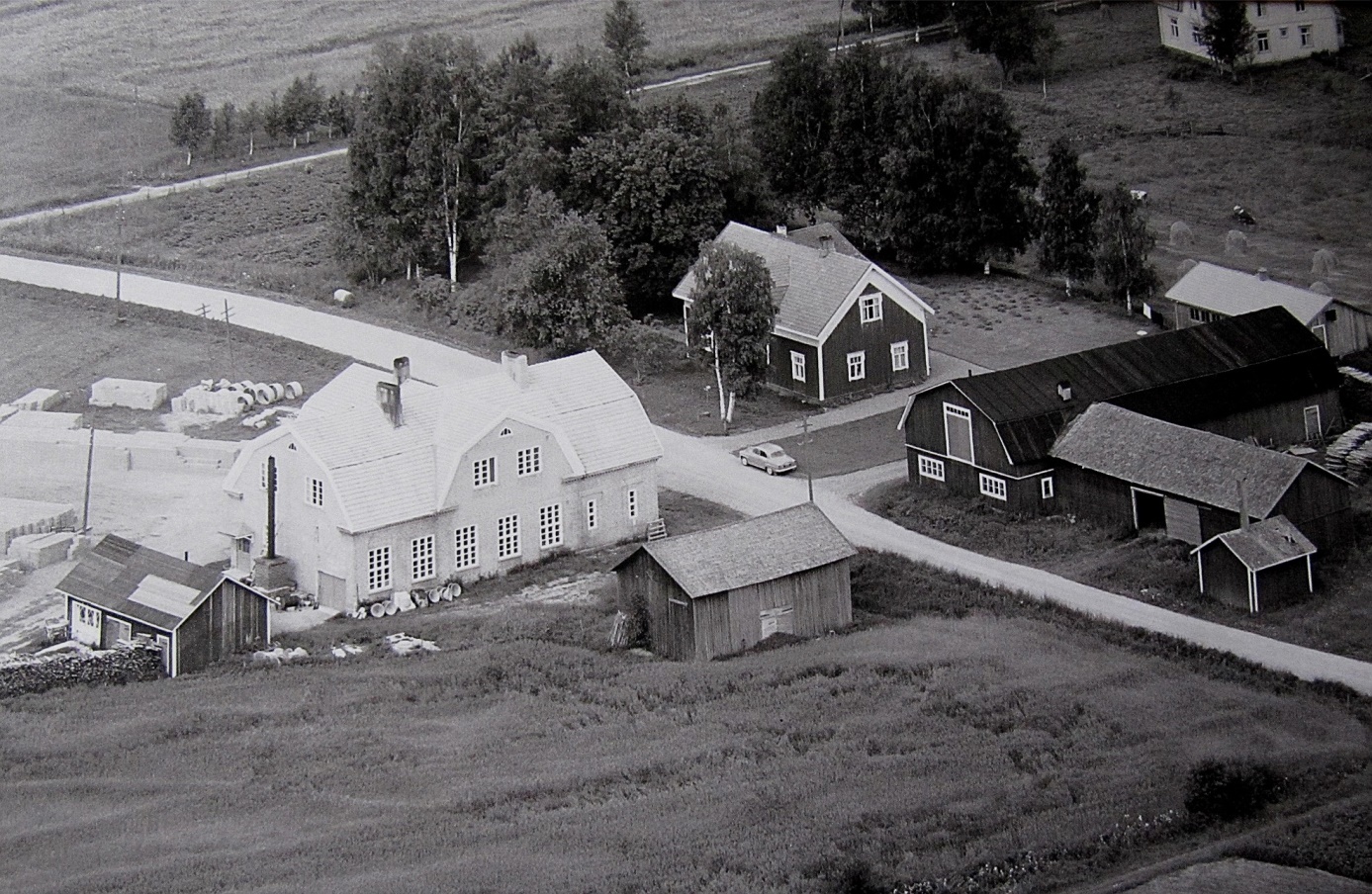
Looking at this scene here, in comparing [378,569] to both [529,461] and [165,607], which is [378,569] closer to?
[529,461]

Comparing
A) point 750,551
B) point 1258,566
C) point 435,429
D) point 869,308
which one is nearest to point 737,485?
point 435,429

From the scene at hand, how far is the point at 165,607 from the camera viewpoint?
39688mm

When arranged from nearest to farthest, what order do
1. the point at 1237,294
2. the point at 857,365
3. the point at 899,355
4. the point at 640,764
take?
the point at 640,764, the point at 1237,294, the point at 857,365, the point at 899,355

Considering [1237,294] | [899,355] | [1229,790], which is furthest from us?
[899,355]

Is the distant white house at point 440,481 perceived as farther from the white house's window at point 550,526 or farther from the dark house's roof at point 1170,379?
the dark house's roof at point 1170,379

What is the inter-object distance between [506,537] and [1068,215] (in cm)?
2711

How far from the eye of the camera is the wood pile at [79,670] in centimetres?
3772

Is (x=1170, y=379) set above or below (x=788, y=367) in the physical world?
above

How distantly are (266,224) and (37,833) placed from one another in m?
48.8

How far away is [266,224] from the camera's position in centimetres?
7531

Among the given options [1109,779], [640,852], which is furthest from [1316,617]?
[640,852]

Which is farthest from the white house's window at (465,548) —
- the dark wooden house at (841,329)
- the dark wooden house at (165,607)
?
the dark wooden house at (841,329)

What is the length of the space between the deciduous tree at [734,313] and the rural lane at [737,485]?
8.38 ft

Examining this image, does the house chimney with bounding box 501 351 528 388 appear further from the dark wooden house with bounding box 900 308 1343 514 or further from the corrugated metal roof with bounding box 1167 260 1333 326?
the corrugated metal roof with bounding box 1167 260 1333 326
